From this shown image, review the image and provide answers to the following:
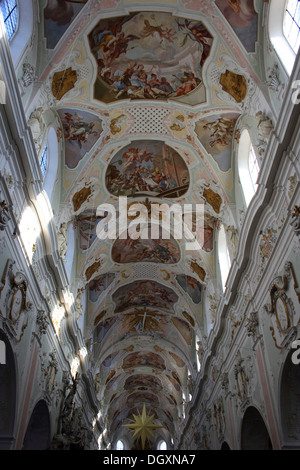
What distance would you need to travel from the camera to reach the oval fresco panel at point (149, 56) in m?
11.5

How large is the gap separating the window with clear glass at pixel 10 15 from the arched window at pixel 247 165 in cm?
728

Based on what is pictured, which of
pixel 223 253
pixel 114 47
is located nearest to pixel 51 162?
pixel 114 47

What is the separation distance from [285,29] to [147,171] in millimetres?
7373

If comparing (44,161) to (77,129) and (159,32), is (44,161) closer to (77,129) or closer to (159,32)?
(77,129)

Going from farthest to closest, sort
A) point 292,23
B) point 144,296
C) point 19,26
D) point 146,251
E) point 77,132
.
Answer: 1. point 144,296
2. point 146,251
3. point 77,132
4. point 19,26
5. point 292,23

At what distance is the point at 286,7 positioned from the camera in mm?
9789

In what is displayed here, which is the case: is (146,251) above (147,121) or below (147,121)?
below

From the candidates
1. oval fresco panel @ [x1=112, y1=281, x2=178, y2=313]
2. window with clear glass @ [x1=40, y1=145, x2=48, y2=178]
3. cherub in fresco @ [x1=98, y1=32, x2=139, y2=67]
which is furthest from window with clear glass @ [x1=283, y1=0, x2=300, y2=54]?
oval fresco panel @ [x1=112, y1=281, x2=178, y2=313]

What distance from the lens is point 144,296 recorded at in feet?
78.1

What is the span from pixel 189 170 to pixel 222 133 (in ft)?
6.99

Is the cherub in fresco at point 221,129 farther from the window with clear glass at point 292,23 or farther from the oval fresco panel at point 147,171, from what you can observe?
the window with clear glass at point 292,23

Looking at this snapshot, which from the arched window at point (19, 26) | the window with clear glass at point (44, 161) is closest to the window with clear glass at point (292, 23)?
the arched window at point (19, 26)

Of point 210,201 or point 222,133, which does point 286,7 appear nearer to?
point 222,133
